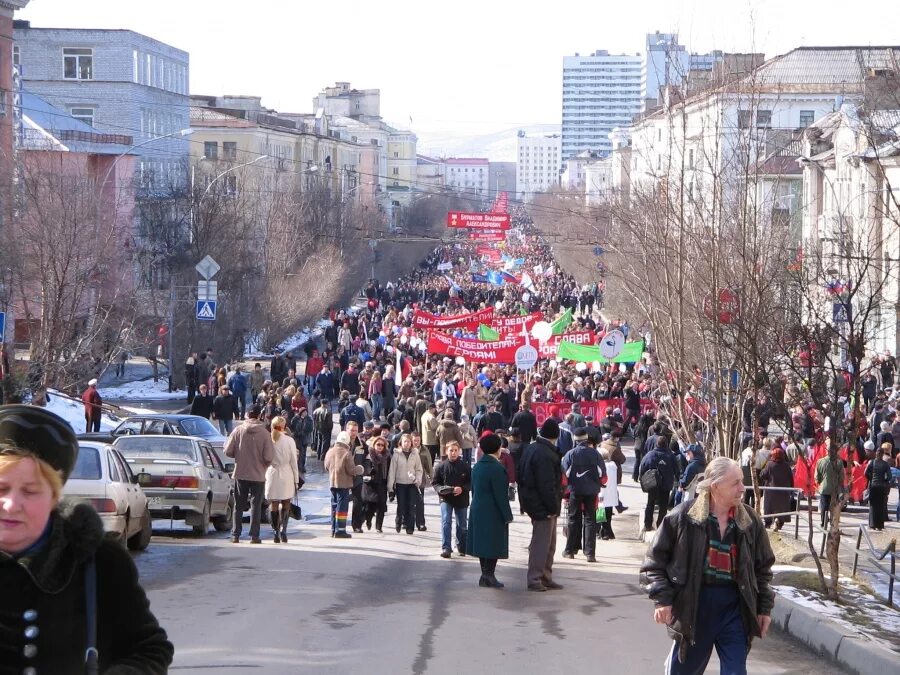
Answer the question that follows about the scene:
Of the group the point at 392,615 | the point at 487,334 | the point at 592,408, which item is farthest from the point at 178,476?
the point at 487,334

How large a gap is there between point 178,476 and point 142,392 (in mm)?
23885

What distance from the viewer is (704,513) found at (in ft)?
22.7

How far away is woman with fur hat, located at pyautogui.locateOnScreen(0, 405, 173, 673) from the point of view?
11.1 ft

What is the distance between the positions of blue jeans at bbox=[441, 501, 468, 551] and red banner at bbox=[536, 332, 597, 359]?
22383 mm

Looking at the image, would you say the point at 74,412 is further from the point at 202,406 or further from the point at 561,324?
the point at 561,324

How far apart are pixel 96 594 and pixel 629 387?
29164 mm

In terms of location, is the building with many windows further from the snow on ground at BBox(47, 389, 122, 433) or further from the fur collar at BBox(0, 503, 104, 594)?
the fur collar at BBox(0, 503, 104, 594)

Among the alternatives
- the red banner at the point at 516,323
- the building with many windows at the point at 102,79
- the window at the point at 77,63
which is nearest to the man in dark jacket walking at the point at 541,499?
the red banner at the point at 516,323

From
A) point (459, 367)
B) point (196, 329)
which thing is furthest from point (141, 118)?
point (459, 367)

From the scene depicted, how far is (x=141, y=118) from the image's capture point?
7569 centimetres

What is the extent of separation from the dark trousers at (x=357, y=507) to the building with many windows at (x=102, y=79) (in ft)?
184

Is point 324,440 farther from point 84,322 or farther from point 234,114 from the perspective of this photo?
point 234,114

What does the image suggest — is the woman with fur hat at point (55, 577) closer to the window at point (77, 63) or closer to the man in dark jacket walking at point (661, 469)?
the man in dark jacket walking at point (661, 469)

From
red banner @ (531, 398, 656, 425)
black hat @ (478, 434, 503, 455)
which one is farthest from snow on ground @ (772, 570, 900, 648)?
red banner @ (531, 398, 656, 425)
